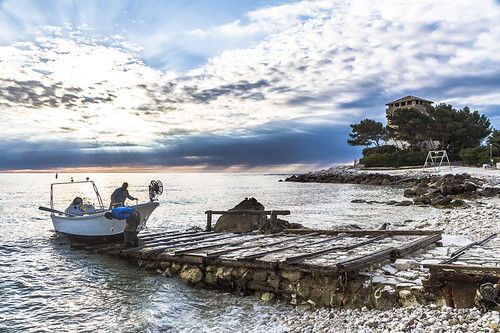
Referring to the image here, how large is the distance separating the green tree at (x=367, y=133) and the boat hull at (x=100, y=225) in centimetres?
9053

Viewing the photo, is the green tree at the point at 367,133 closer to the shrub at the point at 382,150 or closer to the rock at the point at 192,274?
the shrub at the point at 382,150

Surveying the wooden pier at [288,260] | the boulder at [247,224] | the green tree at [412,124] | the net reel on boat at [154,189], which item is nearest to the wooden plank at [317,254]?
the wooden pier at [288,260]

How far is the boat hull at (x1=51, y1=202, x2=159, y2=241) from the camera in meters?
15.9

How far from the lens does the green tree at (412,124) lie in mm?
82269

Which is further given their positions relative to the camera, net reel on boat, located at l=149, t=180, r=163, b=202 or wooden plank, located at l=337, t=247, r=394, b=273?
net reel on boat, located at l=149, t=180, r=163, b=202

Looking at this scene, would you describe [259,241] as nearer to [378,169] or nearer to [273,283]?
[273,283]

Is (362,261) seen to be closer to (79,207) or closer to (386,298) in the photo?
(386,298)

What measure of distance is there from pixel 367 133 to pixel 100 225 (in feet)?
307

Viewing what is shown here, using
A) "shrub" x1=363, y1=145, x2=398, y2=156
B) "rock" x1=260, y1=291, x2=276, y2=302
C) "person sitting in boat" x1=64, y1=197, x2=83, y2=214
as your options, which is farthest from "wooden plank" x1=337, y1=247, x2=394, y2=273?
"shrub" x1=363, y1=145, x2=398, y2=156

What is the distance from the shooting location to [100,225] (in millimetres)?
16109

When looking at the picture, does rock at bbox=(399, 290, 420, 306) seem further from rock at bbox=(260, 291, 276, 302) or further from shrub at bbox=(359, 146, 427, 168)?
shrub at bbox=(359, 146, 427, 168)

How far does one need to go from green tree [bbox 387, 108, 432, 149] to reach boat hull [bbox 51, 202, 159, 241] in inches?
3025

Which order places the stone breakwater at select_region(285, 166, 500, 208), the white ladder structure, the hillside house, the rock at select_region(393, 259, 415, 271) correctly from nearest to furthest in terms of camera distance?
the rock at select_region(393, 259, 415, 271) < the stone breakwater at select_region(285, 166, 500, 208) < the white ladder structure < the hillside house

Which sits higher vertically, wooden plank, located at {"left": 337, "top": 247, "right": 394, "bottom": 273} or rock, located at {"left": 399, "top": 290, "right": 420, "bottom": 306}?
wooden plank, located at {"left": 337, "top": 247, "right": 394, "bottom": 273}
